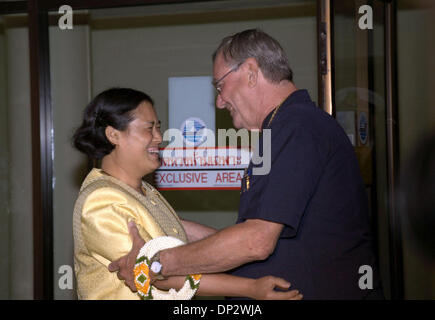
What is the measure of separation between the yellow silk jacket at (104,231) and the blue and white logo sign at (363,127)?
1668 millimetres

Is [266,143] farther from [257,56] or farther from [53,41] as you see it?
[53,41]

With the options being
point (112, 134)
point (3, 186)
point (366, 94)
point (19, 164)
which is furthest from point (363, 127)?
point (3, 186)

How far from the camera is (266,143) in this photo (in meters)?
1.58

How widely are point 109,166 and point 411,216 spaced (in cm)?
233

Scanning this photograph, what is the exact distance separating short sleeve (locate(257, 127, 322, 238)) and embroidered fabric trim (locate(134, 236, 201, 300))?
0.38 metres

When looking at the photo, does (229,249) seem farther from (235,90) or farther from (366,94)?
(366,94)

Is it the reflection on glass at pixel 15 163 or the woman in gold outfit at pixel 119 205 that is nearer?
the woman in gold outfit at pixel 119 205

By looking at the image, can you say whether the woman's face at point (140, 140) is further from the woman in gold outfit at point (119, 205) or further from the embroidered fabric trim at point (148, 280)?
the embroidered fabric trim at point (148, 280)

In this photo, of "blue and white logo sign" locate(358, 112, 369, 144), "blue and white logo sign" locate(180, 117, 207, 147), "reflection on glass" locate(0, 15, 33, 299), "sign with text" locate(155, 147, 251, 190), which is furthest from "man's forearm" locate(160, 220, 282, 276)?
"reflection on glass" locate(0, 15, 33, 299)

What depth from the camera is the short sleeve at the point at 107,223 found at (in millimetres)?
1722

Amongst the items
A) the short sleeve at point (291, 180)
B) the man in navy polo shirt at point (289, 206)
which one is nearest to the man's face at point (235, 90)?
the man in navy polo shirt at point (289, 206)

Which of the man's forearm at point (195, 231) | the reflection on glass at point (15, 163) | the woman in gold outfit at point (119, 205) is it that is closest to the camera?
the woman in gold outfit at point (119, 205)

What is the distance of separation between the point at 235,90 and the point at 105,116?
1.72 ft

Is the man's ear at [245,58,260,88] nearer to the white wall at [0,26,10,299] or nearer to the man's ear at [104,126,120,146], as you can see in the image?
the man's ear at [104,126,120,146]
